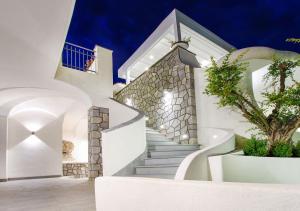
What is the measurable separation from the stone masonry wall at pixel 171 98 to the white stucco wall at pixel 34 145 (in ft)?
14.4

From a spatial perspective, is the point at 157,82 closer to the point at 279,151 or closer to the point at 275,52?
the point at 275,52

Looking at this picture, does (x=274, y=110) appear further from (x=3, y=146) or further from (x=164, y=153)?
(x=3, y=146)

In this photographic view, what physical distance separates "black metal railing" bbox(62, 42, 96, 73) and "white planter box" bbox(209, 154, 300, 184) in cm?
564

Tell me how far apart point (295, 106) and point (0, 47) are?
591 centimetres

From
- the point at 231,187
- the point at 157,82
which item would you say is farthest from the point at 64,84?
the point at 231,187

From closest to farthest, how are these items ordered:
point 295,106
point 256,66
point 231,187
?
1. point 231,187
2. point 295,106
3. point 256,66

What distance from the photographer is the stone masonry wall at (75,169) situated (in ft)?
36.5

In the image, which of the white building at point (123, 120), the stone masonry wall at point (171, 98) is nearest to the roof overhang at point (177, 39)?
the white building at point (123, 120)

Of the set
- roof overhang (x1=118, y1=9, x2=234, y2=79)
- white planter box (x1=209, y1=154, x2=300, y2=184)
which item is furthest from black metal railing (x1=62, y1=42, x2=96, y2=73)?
white planter box (x1=209, y1=154, x2=300, y2=184)

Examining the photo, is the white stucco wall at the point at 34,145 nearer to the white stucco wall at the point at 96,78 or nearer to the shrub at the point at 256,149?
the white stucco wall at the point at 96,78

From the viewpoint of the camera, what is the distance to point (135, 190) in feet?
5.64

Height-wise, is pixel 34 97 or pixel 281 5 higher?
pixel 281 5

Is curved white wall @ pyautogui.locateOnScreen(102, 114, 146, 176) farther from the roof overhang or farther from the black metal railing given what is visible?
the roof overhang

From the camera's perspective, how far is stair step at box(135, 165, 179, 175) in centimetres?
463
